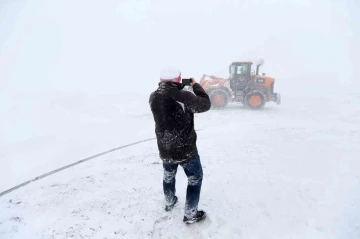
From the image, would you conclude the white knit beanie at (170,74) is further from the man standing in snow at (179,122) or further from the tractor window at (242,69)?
the tractor window at (242,69)

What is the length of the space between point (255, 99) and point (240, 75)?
1.54 m

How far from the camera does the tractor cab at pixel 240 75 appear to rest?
12.5 meters

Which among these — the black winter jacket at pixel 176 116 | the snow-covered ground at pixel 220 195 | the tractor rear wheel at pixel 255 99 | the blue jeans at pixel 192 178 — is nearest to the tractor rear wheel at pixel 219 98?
the tractor rear wheel at pixel 255 99

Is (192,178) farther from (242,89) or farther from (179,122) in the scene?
(242,89)

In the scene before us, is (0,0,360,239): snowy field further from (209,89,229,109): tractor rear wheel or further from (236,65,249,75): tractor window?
(236,65,249,75): tractor window

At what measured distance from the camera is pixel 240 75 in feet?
41.6

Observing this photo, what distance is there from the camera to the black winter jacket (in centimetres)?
234

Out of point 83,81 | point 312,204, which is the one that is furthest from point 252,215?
point 83,81

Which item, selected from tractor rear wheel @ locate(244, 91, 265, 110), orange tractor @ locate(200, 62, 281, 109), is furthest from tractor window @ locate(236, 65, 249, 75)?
tractor rear wheel @ locate(244, 91, 265, 110)

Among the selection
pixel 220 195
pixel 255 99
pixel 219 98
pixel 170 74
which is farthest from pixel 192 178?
pixel 255 99

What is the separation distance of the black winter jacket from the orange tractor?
995 cm

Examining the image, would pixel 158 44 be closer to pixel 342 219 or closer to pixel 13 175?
pixel 13 175

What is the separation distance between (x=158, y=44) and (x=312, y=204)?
177 ft

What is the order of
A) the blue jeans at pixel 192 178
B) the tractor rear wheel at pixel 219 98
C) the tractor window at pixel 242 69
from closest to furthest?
the blue jeans at pixel 192 178
the tractor rear wheel at pixel 219 98
the tractor window at pixel 242 69
